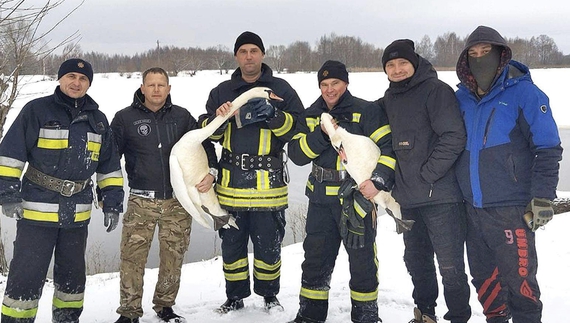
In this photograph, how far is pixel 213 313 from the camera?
3.74 metres

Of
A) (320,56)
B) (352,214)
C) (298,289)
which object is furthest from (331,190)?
(320,56)

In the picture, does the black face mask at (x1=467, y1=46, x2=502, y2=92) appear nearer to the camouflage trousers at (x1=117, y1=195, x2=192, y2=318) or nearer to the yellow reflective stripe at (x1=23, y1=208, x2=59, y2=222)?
the camouflage trousers at (x1=117, y1=195, x2=192, y2=318)

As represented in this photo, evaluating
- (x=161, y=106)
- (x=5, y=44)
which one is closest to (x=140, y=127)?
(x=161, y=106)

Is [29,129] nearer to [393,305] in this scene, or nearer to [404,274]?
[393,305]

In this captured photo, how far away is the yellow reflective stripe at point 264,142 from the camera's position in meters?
3.61

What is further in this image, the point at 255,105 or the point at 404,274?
the point at 404,274

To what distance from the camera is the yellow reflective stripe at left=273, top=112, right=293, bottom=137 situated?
3.50 metres

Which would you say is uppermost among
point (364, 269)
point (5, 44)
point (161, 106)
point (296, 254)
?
point (5, 44)

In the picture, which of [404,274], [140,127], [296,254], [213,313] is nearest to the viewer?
[140,127]

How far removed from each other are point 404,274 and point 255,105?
249cm

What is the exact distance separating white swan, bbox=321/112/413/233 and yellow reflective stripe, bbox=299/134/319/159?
198 millimetres

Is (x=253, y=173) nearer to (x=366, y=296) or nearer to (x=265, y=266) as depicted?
(x=265, y=266)

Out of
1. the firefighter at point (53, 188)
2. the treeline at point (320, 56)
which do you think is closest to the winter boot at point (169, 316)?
the firefighter at point (53, 188)

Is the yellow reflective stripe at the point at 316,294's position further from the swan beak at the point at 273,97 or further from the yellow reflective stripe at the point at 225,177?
the swan beak at the point at 273,97
